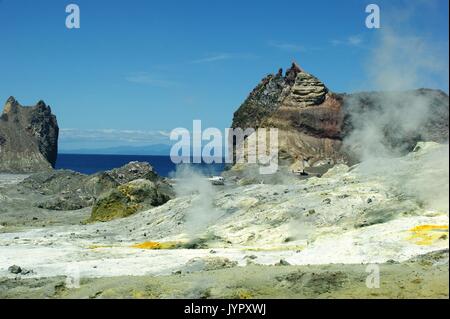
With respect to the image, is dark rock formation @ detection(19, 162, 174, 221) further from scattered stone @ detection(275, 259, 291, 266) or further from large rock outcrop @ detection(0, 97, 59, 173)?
large rock outcrop @ detection(0, 97, 59, 173)

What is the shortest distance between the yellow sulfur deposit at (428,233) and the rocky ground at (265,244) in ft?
0.31

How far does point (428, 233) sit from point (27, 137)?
14598cm

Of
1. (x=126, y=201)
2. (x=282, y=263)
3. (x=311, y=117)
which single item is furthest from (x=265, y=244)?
(x=311, y=117)

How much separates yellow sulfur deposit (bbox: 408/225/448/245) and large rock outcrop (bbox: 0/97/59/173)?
131 m

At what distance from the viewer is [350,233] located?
99.5 ft

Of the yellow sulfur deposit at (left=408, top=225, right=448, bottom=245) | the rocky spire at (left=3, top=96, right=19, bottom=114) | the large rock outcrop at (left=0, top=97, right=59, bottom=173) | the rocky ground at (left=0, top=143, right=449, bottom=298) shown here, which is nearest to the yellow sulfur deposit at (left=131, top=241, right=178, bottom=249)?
the rocky ground at (left=0, top=143, right=449, bottom=298)

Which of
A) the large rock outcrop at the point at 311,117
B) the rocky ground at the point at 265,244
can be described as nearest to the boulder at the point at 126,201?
the rocky ground at the point at 265,244

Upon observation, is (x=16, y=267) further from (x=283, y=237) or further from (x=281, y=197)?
(x=281, y=197)

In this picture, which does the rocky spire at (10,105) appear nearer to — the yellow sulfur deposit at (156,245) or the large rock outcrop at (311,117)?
the large rock outcrop at (311,117)

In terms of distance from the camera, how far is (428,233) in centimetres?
2636

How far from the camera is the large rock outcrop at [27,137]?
14875 cm

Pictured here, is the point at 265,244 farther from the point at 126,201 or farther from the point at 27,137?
the point at 27,137

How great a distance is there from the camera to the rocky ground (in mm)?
20594
